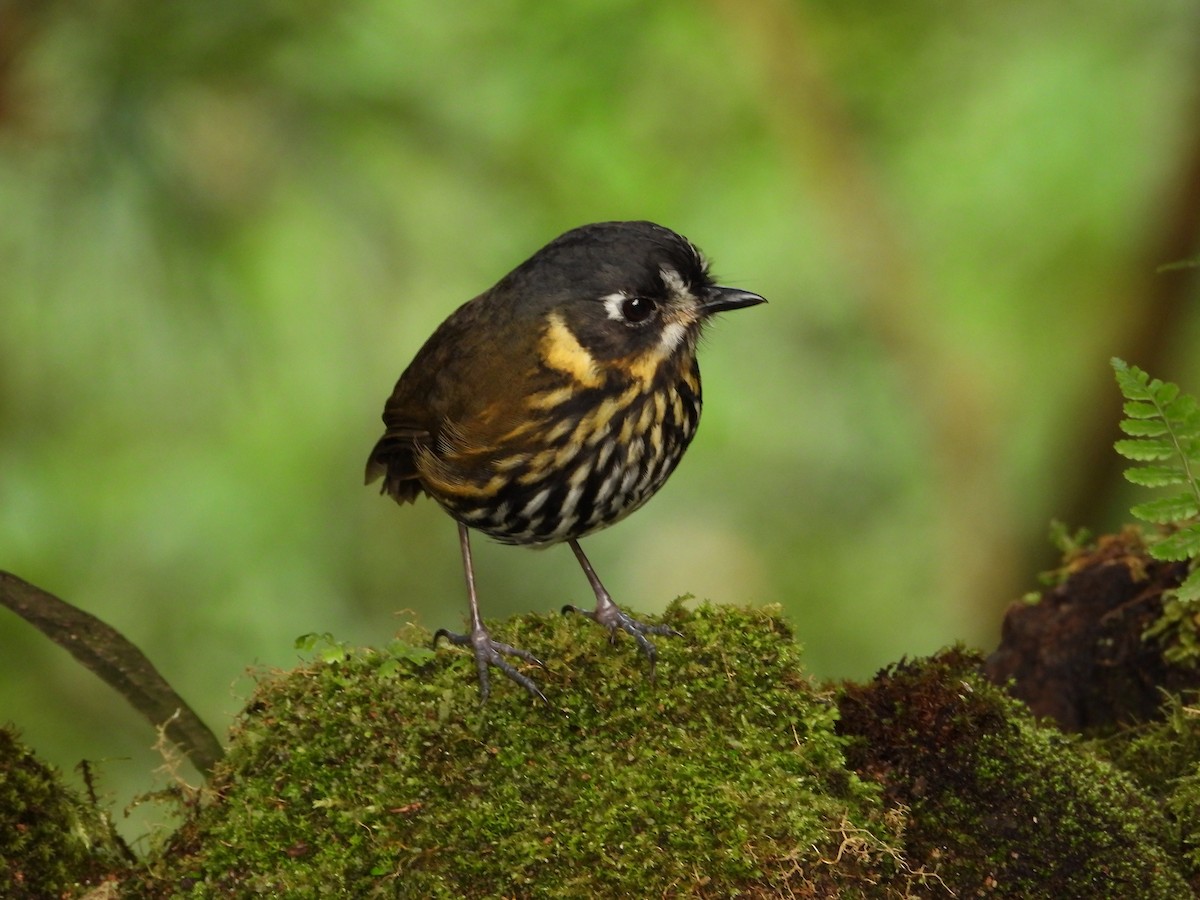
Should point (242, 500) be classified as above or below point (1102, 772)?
above

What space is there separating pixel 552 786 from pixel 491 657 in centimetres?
40

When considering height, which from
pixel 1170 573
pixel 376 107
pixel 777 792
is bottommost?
pixel 777 792

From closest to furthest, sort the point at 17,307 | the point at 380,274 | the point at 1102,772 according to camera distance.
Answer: the point at 1102,772 < the point at 17,307 < the point at 380,274

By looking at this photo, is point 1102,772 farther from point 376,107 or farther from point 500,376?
point 376,107

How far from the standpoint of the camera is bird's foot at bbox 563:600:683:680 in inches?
111

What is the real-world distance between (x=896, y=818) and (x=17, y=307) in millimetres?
4732

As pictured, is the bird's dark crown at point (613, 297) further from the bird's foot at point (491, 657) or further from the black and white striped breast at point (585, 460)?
the bird's foot at point (491, 657)

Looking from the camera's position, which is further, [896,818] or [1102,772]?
[1102,772]

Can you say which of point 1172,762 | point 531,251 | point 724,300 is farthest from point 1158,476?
point 531,251

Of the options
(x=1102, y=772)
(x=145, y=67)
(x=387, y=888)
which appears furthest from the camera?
(x=145, y=67)

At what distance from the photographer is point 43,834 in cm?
257

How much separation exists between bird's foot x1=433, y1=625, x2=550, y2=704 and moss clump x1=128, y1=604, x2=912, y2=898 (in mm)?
24

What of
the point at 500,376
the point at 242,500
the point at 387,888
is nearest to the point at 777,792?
the point at 387,888

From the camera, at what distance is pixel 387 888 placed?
242 centimetres
